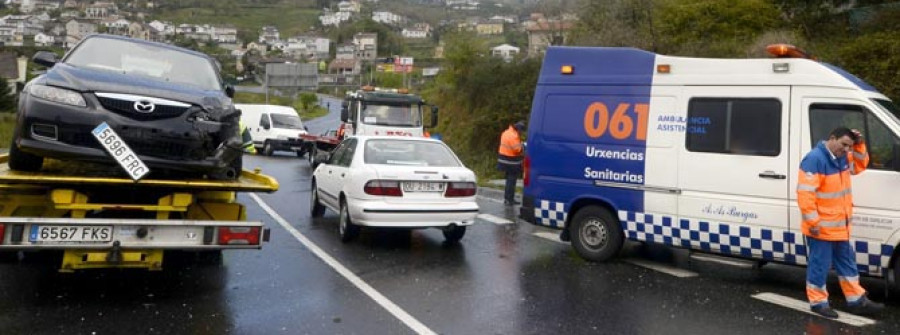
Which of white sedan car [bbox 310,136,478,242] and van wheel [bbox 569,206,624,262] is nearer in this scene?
van wheel [bbox 569,206,624,262]

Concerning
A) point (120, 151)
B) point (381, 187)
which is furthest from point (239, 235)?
point (381, 187)

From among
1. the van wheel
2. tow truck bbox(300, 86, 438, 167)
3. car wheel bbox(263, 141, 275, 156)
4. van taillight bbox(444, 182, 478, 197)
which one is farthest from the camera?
car wheel bbox(263, 141, 275, 156)

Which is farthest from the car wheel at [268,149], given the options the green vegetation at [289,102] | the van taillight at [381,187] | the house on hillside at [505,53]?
the green vegetation at [289,102]

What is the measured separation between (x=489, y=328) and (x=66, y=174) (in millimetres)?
3700

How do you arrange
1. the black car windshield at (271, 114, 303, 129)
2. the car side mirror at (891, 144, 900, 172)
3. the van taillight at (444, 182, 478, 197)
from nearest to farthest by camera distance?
the car side mirror at (891, 144, 900, 172) < the van taillight at (444, 182, 478, 197) < the black car windshield at (271, 114, 303, 129)

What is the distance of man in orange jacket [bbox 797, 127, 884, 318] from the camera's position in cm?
554

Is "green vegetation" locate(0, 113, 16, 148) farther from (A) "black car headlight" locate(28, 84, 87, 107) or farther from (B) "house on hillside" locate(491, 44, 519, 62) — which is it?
(A) "black car headlight" locate(28, 84, 87, 107)

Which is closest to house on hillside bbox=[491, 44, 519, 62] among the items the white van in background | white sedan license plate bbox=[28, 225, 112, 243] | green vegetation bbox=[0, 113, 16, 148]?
the white van in background

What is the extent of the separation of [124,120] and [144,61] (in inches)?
70.4

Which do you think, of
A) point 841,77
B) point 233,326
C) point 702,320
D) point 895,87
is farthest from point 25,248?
point 895,87

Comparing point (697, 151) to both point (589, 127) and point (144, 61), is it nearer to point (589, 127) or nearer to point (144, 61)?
point (589, 127)

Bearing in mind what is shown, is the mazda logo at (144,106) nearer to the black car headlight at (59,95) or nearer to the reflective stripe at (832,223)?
the black car headlight at (59,95)

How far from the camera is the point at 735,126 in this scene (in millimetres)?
6699

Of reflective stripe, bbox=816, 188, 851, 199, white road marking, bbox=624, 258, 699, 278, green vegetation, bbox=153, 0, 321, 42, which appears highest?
green vegetation, bbox=153, 0, 321, 42
